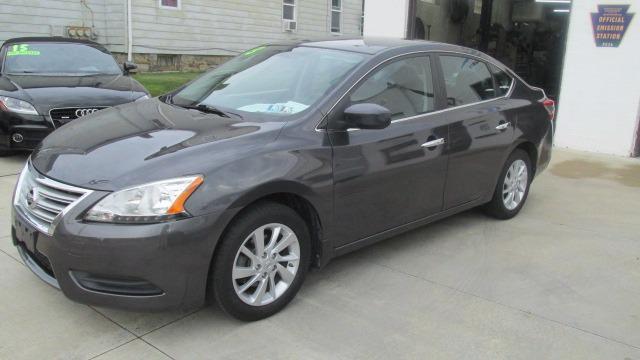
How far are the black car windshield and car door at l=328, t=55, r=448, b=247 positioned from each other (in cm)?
552

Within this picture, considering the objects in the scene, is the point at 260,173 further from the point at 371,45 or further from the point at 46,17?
the point at 46,17

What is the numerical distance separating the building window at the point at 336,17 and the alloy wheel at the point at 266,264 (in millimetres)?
19687

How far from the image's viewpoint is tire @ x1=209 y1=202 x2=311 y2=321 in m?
3.08

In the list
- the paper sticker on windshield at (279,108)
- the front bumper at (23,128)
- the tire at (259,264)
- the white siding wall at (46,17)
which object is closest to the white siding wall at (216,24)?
the white siding wall at (46,17)

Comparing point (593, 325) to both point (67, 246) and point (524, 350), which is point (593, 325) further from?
point (67, 246)

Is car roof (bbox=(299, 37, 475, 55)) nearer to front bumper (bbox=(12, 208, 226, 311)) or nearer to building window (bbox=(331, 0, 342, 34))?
front bumper (bbox=(12, 208, 226, 311))

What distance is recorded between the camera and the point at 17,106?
658cm

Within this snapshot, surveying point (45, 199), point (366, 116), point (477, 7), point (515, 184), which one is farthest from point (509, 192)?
point (477, 7)

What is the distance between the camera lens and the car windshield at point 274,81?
3822 millimetres

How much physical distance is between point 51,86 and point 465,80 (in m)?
5.06

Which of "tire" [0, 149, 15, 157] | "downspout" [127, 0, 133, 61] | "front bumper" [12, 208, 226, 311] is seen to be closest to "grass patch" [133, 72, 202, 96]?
"downspout" [127, 0, 133, 61]

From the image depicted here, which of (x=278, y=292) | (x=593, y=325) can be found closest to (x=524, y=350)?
(x=593, y=325)

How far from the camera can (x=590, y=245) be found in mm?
4902

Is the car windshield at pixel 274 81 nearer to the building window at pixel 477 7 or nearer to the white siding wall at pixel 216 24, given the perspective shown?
the white siding wall at pixel 216 24
